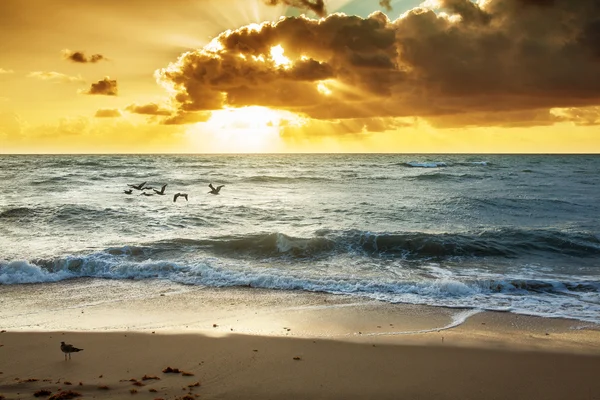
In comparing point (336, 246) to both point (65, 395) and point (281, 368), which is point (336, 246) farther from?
point (65, 395)

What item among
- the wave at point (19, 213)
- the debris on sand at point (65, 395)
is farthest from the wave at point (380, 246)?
the wave at point (19, 213)

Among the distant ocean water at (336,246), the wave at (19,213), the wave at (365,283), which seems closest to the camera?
the wave at (365,283)

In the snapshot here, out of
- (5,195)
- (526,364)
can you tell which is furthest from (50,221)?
(526,364)

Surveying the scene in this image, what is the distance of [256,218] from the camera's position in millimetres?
25266

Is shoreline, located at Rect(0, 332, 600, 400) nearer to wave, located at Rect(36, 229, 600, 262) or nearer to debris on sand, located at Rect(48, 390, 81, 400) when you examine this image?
debris on sand, located at Rect(48, 390, 81, 400)

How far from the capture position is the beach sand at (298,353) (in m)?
6.64

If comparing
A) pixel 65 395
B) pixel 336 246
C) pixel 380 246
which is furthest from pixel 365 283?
pixel 65 395

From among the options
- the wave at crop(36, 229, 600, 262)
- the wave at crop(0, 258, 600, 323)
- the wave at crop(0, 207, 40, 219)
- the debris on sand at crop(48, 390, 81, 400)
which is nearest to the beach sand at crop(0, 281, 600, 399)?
the debris on sand at crop(48, 390, 81, 400)

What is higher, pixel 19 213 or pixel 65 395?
pixel 19 213

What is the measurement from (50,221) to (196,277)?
42.6 ft

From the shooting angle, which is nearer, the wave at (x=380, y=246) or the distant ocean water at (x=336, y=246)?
the distant ocean water at (x=336, y=246)

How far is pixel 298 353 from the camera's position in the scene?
315 inches

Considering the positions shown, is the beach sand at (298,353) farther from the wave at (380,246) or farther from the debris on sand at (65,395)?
the wave at (380,246)

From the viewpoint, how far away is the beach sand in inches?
262
